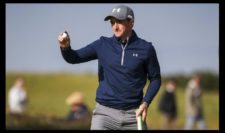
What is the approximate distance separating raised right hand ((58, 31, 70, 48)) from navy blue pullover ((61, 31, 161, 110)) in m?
0.09

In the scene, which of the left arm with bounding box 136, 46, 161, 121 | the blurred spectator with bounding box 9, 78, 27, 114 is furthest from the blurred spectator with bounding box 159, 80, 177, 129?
the left arm with bounding box 136, 46, 161, 121

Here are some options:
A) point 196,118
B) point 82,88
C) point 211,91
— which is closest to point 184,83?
point 211,91

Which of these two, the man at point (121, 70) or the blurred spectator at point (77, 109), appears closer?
the man at point (121, 70)

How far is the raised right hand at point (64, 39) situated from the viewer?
9.57m

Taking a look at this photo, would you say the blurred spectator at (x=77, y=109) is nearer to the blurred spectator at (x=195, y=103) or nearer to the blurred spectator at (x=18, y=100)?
the blurred spectator at (x=18, y=100)

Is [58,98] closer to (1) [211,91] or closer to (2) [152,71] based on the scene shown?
(1) [211,91]

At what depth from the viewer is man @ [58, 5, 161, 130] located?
9852mm

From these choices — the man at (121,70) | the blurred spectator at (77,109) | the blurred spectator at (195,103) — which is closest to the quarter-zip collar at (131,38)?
the man at (121,70)

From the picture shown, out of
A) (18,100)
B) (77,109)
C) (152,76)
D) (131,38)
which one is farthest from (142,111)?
(18,100)

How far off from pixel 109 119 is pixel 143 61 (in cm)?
86

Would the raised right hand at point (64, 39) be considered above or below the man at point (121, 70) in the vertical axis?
above

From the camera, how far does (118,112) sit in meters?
9.88

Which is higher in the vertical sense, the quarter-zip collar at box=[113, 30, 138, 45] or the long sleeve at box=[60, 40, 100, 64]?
the quarter-zip collar at box=[113, 30, 138, 45]

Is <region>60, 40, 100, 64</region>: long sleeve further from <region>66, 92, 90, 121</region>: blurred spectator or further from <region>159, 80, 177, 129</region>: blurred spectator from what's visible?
<region>159, 80, 177, 129</region>: blurred spectator
